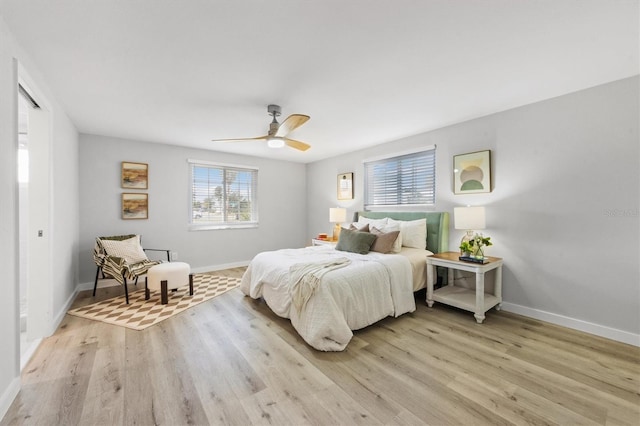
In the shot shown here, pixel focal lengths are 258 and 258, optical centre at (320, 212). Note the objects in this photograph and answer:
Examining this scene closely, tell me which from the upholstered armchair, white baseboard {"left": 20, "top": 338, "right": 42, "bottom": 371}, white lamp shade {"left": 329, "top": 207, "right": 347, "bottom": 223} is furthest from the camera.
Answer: white lamp shade {"left": 329, "top": 207, "right": 347, "bottom": 223}

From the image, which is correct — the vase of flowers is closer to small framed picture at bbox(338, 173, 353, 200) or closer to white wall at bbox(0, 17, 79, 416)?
small framed picture at bbox(338, 173, 353, 200)

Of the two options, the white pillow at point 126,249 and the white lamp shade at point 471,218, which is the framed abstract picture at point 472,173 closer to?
the white lamp shade at point 471,218

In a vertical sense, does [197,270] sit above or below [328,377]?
above

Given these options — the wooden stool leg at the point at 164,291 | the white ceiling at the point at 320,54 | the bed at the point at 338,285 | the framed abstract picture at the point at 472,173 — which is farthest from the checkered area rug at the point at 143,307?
the framed abstract picture at the point at 472,173

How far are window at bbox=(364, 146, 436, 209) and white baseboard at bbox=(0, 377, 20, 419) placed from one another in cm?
453

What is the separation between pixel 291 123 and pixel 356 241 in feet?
5.86

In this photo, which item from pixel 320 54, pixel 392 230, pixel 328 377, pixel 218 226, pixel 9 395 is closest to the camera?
pixel 9 395

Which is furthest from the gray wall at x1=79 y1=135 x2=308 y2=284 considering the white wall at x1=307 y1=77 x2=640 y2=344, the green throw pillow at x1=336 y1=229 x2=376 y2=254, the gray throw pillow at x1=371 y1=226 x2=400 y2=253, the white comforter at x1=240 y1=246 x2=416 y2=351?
the white wall at x1=307 y1=77 x2=640 y2=344

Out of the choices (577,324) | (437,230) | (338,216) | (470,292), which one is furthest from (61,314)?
(577,324)

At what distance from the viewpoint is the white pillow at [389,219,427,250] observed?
373 centimetres

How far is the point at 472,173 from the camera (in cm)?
343

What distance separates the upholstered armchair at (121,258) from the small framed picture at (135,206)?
0.40 meters

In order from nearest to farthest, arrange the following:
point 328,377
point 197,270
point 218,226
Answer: point 328,377
point 197,270
point 218,226

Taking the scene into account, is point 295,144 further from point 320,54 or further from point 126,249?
point 126,249
